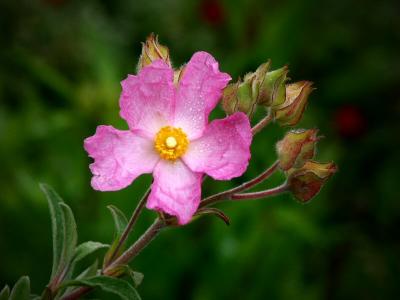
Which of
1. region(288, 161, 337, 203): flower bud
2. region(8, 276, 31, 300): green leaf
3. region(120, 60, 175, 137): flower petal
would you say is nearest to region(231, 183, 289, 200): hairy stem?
region(288, 161, 337, 203): flower bud

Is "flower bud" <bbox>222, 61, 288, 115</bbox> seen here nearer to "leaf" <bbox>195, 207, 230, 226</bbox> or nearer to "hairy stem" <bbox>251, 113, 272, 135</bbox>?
"hairy stem" <bbox>251, 113, 272, 135</bbox>

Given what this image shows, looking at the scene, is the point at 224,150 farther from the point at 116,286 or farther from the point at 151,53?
the point at 116,286

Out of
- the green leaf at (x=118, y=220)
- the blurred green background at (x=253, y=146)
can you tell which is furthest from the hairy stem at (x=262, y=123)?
the blurred green background at (x=253, y=146)

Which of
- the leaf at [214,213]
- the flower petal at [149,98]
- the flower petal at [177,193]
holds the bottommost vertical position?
the leaf at [214,213]

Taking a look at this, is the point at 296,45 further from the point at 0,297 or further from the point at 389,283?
the point at 0,297

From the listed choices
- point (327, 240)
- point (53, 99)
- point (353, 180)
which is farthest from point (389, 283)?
point (53, 99)

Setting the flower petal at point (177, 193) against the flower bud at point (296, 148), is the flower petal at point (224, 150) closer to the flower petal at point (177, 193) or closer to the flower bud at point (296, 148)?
the flower petal at point (177, 193)
